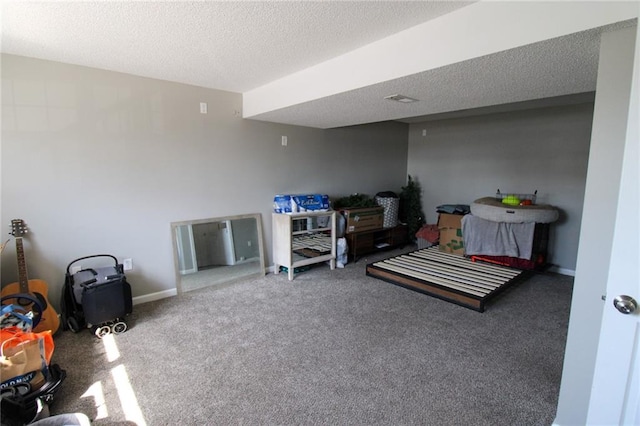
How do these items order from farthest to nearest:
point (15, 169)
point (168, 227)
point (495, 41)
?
1. point (168, 227)
2. point (15, 169)
3. point (495, 41)

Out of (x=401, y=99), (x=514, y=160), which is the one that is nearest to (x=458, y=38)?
(x=401, y=99)

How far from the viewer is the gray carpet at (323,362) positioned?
1.71 meters

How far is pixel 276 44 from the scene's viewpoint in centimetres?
213

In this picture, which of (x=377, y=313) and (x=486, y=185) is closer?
(x=377, y=313)

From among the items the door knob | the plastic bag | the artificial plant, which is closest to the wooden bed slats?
the plastic bag

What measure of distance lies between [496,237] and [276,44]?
11.6ft

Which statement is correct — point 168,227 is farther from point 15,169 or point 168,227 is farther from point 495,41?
point 495,41

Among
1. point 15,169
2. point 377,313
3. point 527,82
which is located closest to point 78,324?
point 15,169

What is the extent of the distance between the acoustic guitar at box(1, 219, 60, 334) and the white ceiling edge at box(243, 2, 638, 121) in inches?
102

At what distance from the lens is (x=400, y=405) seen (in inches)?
68.9

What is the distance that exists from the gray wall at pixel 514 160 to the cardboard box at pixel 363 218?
1.50 meters

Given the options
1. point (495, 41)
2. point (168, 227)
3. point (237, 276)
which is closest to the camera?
point (495, 41)

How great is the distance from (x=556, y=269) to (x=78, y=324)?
5538 mm

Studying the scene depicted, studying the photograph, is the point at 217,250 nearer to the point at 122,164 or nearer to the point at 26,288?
the point at 122,164
